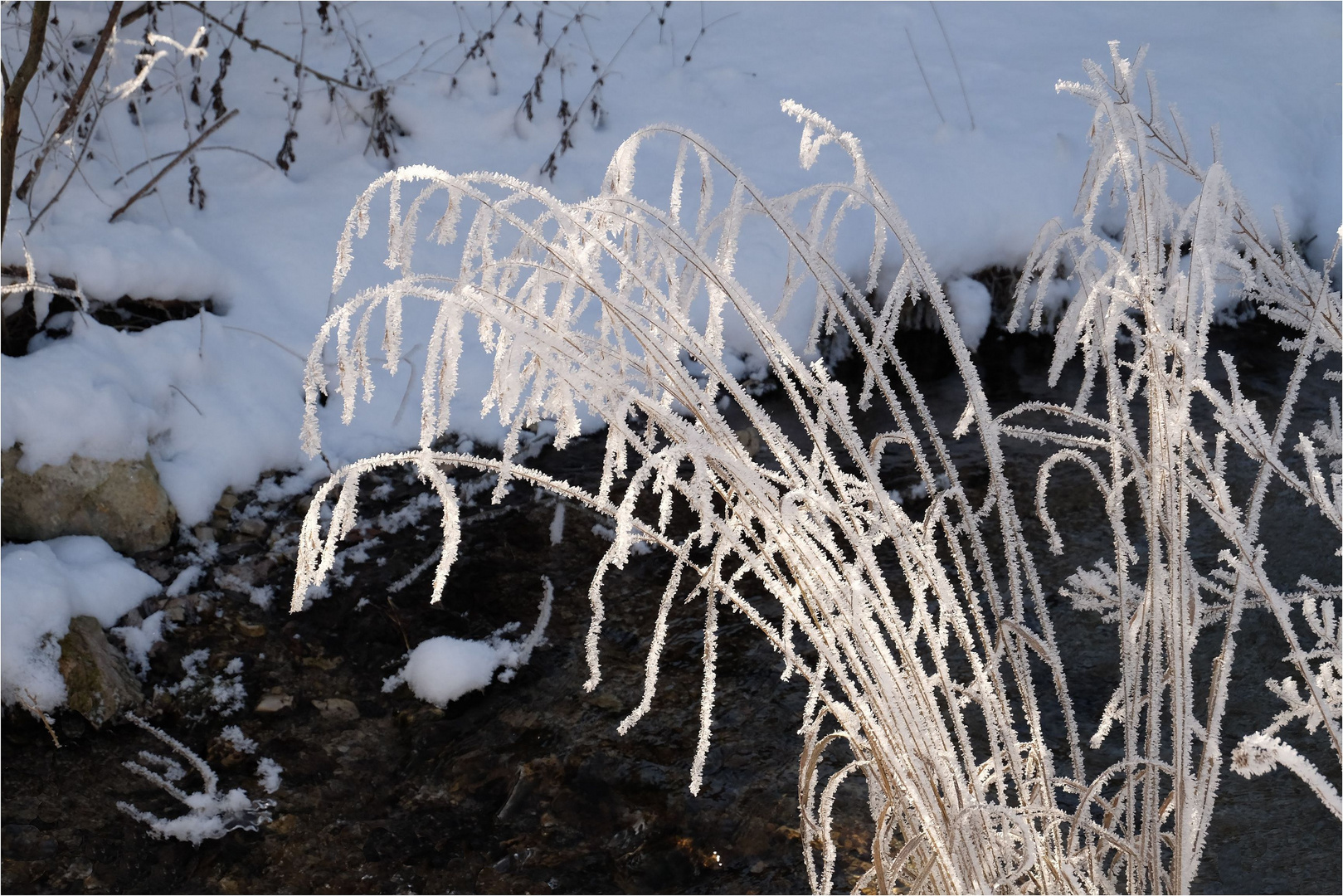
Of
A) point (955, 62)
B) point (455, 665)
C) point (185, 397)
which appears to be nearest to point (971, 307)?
point (955, 62)

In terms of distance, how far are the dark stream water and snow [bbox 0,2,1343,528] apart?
407mm

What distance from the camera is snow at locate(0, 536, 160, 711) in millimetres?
2061

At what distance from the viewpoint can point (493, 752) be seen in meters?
2.01

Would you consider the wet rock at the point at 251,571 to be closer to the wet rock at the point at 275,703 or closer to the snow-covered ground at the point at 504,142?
the snow-covered ground at the point at 504,142

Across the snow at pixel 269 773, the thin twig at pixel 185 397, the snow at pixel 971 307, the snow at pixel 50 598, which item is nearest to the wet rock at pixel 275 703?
the snow at pixel 269 773

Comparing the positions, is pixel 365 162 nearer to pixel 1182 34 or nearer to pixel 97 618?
pixel 97 618

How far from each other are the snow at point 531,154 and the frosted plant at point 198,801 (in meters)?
0.76

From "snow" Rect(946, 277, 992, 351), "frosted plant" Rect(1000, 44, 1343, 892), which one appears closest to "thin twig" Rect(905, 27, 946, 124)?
"snow" Rect(946, 277, 992, 351)

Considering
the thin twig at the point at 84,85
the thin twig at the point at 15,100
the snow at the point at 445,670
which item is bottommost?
the snow at the point at 445,670

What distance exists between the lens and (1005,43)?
15.3 ft

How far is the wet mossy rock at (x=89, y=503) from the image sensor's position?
2412mm

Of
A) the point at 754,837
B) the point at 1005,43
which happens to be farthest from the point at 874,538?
the point at 1005,43

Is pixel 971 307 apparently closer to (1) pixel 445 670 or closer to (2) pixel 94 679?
(1) pixel 445 670

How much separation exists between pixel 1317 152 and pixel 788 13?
2361mm
